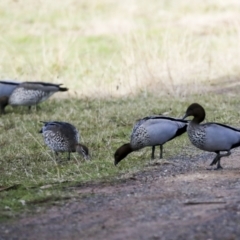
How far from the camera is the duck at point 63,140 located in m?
9.57

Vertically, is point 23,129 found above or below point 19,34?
below

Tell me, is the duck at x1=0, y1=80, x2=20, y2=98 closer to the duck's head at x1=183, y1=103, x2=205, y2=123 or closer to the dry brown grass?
the dry brown grass

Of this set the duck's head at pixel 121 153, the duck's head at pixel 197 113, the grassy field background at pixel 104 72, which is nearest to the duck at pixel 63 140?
the grassy field background at pixel 104 72

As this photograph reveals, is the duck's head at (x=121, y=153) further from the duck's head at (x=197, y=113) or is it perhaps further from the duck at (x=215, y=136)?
the duck at (x=215, y=136)

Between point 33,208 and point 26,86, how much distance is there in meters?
6.80

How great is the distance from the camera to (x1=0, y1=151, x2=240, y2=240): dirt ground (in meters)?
5.97

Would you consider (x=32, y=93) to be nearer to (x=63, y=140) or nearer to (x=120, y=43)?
(x=63, y=140)

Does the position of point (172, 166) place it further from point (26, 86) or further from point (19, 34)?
point (19, 34)

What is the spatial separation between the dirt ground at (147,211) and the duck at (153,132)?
860 millimetres

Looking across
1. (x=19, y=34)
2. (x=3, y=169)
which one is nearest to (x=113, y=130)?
(x=3, y=169)

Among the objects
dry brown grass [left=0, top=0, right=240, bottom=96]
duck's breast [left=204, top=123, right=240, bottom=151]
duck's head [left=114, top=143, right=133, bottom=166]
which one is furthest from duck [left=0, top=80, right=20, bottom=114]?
duck's breast [left=204, top=123, right=240, bottom=151]

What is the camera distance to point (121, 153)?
9148 mm

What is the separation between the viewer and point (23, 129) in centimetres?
1188

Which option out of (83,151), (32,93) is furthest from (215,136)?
(32,93)
